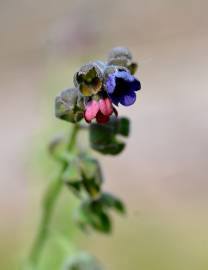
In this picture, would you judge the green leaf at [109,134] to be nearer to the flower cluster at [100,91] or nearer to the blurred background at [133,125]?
the flower cluster at [100,91]

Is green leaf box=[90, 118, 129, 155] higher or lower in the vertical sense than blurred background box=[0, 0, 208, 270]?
lower

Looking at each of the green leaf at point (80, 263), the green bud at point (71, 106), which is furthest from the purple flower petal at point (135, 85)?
the green leaf at point (80, 263)

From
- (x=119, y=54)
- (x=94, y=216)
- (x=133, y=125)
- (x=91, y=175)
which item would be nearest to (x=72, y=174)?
(x=91, y=175)

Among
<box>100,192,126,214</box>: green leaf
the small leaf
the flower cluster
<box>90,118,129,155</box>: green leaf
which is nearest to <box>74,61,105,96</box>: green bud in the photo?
the flower cluster

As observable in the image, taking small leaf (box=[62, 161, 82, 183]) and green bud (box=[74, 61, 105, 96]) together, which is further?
small leaf (box=[62, 161, 82, 183])

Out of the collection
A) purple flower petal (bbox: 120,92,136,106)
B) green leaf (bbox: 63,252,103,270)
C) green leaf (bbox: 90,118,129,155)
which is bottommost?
purple flower petal (bbox: 120,92,136,106)

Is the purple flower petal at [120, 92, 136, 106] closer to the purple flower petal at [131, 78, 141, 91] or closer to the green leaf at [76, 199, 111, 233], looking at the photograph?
the purple flower petal at [131, 78, 141, 91]

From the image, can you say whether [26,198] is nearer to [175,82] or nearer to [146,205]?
[146,205]

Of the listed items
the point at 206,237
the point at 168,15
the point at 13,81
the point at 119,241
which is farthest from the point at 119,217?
the point at 168,15
